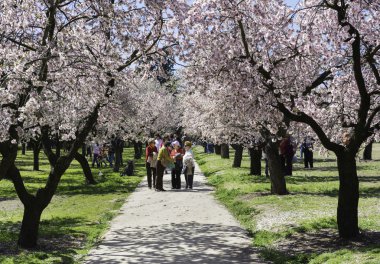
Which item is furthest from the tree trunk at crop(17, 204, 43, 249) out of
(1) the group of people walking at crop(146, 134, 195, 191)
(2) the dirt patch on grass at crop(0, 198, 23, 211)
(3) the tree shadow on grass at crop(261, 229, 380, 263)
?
(1) the group of people walking at crop(146, 134, 195, 191)

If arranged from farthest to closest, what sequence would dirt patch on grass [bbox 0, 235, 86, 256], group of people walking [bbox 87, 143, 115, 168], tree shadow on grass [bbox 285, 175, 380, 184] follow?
1. group of people walking [bbox 87, 143, 115, 168]
2. tree shadow on grass [bbox 285, 175, 380, 184]
3. dirt patch on grass [bbox 0, 235, 86, 256]

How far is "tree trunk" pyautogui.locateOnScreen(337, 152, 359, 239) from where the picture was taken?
30.9 ft

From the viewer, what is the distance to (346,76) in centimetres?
1030

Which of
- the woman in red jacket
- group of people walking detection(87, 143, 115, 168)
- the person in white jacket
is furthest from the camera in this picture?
group of people walking detection(87, 143, 115, 168)

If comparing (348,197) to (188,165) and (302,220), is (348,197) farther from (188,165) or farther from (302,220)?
(188,165)

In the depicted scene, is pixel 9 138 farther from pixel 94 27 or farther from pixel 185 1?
pixel 185 1

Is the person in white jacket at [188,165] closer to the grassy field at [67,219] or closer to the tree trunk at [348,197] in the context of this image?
the grassy field at [67,219]

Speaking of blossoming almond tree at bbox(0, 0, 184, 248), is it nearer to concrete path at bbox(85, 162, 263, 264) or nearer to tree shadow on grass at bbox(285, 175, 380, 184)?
concrete path at bbox(85, 162, 263, 264)

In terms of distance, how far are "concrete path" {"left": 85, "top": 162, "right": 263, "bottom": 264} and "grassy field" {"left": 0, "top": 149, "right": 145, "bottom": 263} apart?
0.45 metres

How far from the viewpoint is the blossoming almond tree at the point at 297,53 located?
9.04m

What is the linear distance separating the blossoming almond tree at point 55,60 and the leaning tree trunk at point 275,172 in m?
6.58

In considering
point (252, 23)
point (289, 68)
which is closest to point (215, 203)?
point (289, 68)

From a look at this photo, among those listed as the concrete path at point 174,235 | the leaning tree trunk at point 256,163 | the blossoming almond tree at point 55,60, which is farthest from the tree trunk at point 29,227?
the leaning tree trunk at point 256,163

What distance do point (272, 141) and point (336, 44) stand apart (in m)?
7.37
